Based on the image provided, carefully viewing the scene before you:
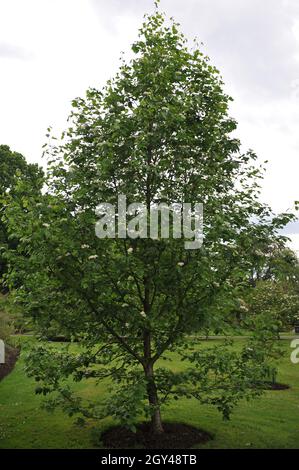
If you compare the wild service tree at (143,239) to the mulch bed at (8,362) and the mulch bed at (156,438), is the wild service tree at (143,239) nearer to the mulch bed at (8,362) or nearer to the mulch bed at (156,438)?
the mulch bed at (156,438)

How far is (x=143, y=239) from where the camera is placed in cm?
Result: 901

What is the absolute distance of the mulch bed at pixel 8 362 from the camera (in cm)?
2134

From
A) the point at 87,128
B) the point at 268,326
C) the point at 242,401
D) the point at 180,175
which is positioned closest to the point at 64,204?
the point at 87,128

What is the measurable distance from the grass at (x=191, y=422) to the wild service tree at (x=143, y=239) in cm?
183

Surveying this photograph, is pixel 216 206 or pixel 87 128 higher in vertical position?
pixel 87 128

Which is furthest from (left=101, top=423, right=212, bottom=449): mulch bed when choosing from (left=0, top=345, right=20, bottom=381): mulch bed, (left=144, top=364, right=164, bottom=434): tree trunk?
(left=0, top=345, right=20, bottom=381): mulch bed

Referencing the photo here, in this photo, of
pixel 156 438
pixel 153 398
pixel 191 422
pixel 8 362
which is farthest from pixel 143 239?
pixel 8 362

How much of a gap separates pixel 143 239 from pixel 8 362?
59.0 ft

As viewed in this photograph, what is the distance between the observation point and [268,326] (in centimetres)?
947

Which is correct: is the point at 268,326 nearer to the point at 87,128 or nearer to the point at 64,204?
the point at 64,204

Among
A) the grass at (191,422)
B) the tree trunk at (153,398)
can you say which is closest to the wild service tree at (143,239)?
the tree trunk at (153,398)

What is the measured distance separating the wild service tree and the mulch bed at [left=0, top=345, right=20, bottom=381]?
12.9m

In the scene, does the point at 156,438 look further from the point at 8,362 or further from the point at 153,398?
the point at 8,362
